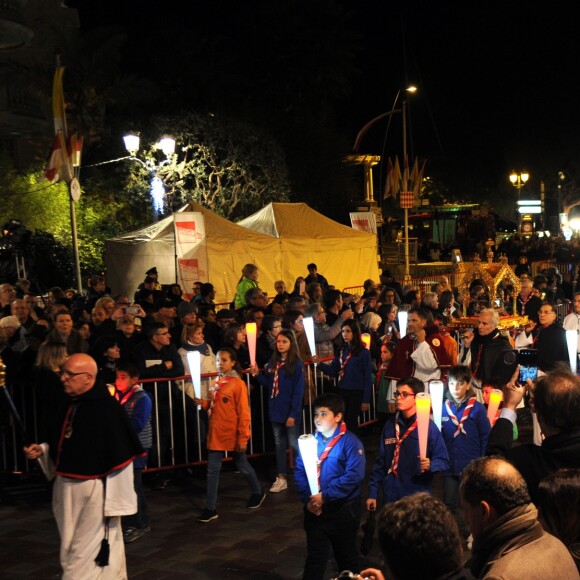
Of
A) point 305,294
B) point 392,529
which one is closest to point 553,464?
point 392,529

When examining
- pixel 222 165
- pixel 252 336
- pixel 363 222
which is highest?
pixel 222 165

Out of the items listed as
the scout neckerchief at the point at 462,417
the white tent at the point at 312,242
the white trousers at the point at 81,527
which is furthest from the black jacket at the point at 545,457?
the white tent at the point at 312,242

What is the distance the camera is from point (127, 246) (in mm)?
23547

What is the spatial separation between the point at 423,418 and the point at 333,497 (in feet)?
2.88

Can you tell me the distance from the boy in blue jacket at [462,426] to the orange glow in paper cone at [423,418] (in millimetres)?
1024

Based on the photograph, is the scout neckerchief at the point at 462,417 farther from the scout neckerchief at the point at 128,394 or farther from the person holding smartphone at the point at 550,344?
the scout neckerchief at the point at 128,394

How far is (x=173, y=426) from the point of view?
9.79m

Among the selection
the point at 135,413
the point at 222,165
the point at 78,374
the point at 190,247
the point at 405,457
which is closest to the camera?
the point at 78,374

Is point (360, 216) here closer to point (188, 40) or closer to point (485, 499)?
point (188, 40)

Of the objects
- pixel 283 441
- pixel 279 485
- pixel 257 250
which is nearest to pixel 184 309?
pixel 283 441

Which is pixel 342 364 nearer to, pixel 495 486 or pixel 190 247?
pixel 495 486

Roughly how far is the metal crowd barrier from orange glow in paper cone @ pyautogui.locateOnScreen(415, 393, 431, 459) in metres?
3.53

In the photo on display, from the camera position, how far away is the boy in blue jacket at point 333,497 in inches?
233

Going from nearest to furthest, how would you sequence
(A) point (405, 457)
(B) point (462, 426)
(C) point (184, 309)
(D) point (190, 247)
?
(A) point (405, 457), (B) point (462, 426), (C) point (184, 309), (D) point (190, 247)
